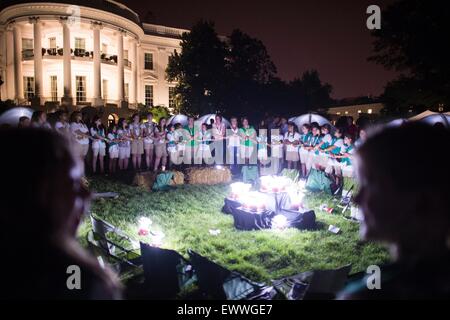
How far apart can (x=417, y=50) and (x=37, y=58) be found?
34659 mm

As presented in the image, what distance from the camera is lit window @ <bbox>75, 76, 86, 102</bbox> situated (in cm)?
3784

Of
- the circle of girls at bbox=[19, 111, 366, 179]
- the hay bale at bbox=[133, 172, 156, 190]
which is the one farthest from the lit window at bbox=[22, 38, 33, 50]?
the hay bale at bbox=[133, 172, 156, 190]

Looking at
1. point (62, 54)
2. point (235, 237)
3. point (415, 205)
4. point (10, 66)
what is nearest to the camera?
point (415, 205)

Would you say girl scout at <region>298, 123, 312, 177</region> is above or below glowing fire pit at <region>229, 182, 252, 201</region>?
above

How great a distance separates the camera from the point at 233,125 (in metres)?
13.2

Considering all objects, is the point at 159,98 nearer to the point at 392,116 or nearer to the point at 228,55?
the point at 228,55

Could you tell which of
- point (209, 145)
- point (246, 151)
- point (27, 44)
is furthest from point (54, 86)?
point (246, 151)

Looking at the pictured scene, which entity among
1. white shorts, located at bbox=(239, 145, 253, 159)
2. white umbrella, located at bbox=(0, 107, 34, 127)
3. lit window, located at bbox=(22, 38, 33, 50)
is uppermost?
lit window, located at bbox=(22, 38, 33, 50)

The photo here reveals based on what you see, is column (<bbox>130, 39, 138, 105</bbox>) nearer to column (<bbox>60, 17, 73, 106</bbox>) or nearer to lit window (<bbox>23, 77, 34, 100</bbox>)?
column (<bbox>60, 17, 73, 106</bbox>)

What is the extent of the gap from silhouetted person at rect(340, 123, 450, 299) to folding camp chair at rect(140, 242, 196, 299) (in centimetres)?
389

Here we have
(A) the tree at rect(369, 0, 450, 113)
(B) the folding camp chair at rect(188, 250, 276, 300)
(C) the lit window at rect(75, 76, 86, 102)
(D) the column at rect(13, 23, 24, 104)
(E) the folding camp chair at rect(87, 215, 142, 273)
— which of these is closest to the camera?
(B) the folding camp chair at rect(188, 250, 276, 300)

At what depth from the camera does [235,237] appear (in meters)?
7.56

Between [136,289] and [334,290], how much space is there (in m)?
2.86

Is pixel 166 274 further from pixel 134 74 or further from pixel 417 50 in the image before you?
pixel 134 74
